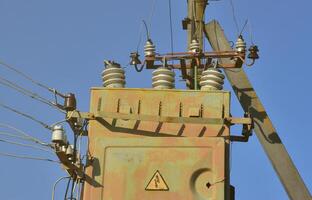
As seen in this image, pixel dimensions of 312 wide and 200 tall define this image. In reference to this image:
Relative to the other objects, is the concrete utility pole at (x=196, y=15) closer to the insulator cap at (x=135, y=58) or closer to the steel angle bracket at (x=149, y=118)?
the insulator cap at (x=135, y=58)

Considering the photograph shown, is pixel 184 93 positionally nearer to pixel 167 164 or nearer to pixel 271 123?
pixel 167 164

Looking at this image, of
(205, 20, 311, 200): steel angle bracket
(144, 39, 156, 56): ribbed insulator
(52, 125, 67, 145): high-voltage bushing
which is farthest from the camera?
(205, 20, 311, 200): steel angle bracket

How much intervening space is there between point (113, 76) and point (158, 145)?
1.61m

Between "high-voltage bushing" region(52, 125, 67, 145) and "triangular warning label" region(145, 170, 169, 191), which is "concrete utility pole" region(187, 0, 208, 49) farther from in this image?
"high-voltage bushing" region(52, 125, 67, 145)

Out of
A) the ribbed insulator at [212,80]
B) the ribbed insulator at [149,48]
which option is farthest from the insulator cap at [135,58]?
the ribbed insulator at [212,80]

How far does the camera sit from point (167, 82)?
13.3m

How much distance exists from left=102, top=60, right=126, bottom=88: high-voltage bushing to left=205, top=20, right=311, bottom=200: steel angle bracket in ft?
10.9

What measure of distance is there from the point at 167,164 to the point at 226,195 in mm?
970

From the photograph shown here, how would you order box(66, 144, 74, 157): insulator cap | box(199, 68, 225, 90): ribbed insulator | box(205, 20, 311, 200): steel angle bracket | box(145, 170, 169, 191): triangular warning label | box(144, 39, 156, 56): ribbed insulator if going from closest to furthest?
box(145, 170, 169, 191): triangular warning label, box(66, 144, 74, 157): insulator cap, box(199, 68, 225, 90): ribbed insulator, box(144, 39, 156, 56): ribbed insulator, box(205, 20, 311, 200): steel angle bracket

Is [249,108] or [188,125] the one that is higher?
[249,108]

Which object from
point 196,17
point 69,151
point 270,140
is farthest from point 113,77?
point 196,17

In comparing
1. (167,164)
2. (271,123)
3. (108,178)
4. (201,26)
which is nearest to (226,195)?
(167,164)

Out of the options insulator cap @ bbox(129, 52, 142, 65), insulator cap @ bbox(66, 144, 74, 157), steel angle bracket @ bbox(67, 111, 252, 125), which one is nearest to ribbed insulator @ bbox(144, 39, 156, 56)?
insulator cap @ bbox(129, 52, 142, 65)

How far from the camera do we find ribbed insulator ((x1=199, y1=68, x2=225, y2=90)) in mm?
13180
